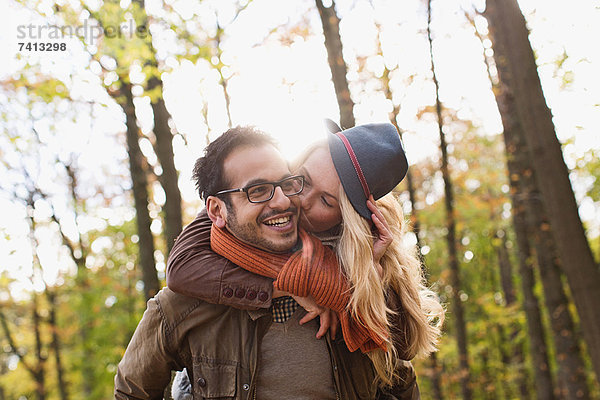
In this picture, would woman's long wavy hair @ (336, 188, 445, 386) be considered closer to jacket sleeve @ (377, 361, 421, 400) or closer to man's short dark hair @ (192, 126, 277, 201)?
jacket sleeve @ (377, 361, 421, 400)

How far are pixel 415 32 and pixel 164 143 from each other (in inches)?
324

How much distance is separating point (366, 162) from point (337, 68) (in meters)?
4.07

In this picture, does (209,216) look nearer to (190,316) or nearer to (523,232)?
(190,316)

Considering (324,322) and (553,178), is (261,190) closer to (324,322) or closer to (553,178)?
(324,322)

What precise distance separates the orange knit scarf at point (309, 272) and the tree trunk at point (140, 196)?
13.3ft

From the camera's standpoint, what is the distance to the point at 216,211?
254 centimetres

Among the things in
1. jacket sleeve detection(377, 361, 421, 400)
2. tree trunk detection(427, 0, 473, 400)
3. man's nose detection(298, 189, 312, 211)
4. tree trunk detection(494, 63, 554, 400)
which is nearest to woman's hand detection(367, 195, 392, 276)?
man's nose detection(298, 189, 312, 211)

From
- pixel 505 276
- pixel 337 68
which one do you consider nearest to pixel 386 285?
pixel 337 68

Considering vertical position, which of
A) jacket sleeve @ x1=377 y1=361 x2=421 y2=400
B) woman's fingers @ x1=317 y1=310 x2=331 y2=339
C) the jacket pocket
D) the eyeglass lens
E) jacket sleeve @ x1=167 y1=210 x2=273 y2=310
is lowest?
jacket sleeve @ x1=377 y1=361 x2=421 y2=400

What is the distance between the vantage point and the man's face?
2.40 metres

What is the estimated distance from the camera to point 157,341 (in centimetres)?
240

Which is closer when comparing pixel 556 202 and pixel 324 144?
pixel 324 144

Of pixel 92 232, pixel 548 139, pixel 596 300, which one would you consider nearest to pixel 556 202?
pixel 548 139

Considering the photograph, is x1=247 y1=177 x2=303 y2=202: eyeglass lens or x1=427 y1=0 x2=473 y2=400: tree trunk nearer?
x1=247 y1=177 x2=303 y2=202: eyeglass lens
